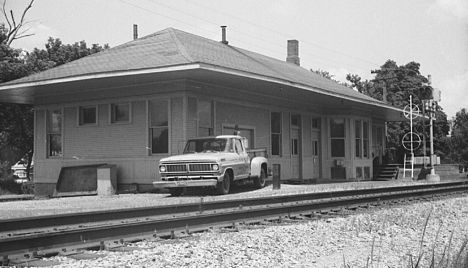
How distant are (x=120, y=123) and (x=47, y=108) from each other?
4425mm

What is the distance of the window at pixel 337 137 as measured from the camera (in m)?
32.3

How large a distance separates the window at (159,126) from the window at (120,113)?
4.20ft

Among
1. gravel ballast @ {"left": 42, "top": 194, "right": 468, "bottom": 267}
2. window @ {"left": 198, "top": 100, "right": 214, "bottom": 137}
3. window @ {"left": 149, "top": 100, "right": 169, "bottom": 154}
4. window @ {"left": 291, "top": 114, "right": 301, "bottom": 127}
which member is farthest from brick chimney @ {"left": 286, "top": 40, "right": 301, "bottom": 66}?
gravel ballast @ {"left": 42, "top": 194, "right": 468, "bottom": 267}

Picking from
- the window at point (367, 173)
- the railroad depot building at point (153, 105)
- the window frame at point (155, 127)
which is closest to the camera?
the railroad depot building at point (153, 105)

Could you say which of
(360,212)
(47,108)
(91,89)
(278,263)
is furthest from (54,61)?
(278,263)

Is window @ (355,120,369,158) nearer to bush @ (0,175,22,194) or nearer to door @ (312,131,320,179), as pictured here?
door @ (312,131,320,179)

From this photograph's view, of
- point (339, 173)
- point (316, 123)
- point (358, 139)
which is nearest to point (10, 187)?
point (316, 123)

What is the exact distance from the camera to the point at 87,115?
79.4ft

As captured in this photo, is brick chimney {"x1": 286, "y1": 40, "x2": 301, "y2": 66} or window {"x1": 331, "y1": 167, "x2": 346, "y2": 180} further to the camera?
brick chimney {"x1": 286, "y1": 40, "x2": 301, "y2": 66}

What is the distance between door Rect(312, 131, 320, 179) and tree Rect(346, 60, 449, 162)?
87.2ft

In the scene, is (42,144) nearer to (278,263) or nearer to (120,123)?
(120,123)

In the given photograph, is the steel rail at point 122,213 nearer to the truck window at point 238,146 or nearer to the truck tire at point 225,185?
the truck tire at point 225,185

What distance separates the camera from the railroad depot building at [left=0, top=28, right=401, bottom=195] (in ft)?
70.1

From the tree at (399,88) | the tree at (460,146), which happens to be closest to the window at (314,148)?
the tree at (399,88)
